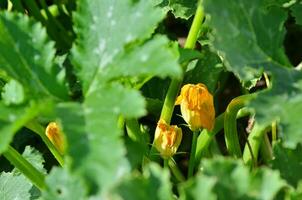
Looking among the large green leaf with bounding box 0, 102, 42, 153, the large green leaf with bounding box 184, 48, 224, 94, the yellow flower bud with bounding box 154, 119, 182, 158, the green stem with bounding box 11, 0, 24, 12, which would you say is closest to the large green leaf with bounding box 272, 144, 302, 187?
the yellow flower bud with bounding box 154, 119, 182, 158

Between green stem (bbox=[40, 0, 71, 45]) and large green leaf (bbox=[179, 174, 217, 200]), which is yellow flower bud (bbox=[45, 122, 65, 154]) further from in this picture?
A: green stem (bbox=[40, 0, 71, 45])

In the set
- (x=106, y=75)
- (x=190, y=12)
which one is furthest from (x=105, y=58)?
(x=190, y=12)

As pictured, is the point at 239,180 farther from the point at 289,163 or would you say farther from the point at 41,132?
the point at 41,132

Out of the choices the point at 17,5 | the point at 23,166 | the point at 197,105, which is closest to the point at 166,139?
the point at 197,105

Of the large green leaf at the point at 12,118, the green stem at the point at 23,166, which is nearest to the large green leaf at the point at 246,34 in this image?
the large green leaf at the point at 12,118

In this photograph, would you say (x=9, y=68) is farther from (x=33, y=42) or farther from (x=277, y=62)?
(x=277, y=62)

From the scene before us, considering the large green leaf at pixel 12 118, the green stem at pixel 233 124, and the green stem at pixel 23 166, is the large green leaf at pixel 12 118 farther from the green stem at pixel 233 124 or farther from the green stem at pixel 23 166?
the green stem at pixel 233 124

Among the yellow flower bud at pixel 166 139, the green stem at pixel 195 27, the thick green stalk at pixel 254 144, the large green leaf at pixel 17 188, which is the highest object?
the green stem at pixel 195 27
